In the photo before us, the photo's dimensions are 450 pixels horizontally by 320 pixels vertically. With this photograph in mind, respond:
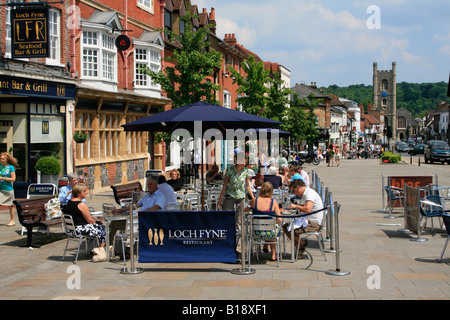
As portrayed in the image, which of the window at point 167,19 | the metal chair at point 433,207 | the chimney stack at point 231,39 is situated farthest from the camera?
the chimney stack at point 231,39

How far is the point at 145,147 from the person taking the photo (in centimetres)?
2780

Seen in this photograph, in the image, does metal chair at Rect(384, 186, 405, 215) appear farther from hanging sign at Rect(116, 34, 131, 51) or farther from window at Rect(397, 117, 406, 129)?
window at Rect(397, 117, 406, 129)

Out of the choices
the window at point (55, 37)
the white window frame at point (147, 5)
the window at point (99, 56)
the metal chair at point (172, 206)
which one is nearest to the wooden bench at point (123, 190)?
the metal chair at point (172, 206)

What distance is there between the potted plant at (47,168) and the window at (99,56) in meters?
5.12

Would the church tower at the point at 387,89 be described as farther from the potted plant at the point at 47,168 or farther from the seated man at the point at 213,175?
the potted plant at the point at 47,168

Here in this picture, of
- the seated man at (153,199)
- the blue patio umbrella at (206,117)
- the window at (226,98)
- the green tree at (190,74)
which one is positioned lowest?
the seated man at (153,199)

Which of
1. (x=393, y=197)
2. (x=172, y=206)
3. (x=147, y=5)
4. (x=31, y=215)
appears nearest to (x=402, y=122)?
(x=147, y=5)

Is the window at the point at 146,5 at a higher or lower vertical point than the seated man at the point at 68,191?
higher

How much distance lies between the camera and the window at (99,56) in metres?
21.0

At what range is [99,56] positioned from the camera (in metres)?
21.6

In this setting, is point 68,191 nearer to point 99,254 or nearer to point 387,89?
point 99,254

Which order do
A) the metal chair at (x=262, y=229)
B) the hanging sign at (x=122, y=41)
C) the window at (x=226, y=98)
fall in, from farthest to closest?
the window at (x=226, y=98) → the hanging sign at (x=122, y=41) → the metal chair at (x=262, y=229)

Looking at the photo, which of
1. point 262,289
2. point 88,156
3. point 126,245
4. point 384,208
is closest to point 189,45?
point 88,156
